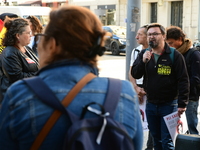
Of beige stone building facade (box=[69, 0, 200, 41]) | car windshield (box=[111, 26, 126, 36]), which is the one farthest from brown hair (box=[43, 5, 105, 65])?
beige stone building facade (box=[69, 0, 200, 41])

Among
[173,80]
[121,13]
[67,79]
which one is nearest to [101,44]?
[67,79]

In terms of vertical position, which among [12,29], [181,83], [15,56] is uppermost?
[12,29]

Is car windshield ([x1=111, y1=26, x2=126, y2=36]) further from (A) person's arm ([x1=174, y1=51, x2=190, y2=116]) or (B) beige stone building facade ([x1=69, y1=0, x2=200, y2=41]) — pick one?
(A) person's arm ([x1=174, y1=51, x2=190, y2=116])

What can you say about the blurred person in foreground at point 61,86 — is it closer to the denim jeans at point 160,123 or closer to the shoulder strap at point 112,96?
the shoulder strap at point 112,96

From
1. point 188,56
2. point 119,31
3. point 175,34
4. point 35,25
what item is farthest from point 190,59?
point 119,31

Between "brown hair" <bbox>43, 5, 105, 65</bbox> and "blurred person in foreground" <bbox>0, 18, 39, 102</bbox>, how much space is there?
2.68 meters

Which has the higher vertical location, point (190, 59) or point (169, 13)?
point (169, 13)

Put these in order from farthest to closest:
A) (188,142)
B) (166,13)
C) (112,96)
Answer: (166,13), (188,142), (112,96)

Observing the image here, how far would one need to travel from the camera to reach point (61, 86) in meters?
1.57

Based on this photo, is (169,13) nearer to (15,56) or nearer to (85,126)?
(15,56)

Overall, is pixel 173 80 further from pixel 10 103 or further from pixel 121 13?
pixel 121 13

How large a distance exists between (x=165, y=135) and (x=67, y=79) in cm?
292

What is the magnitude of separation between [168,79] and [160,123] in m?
0.57

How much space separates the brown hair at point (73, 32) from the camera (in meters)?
1.60
